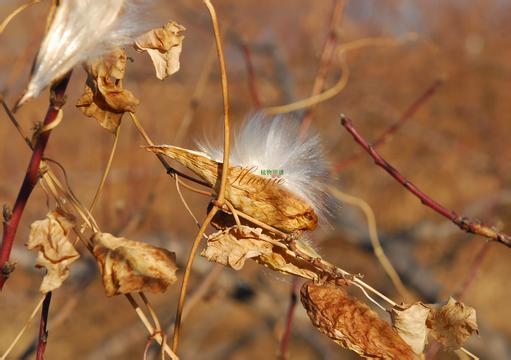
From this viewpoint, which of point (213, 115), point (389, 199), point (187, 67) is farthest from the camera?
point (389, 199)

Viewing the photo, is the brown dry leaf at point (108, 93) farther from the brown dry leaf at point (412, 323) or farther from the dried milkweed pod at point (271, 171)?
the brown dry leaf at point (412, 323)

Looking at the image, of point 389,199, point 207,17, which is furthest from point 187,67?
point 389,199

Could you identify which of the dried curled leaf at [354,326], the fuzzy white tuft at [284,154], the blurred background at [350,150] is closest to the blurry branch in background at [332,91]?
the fuzzy white tuft at [284,154]

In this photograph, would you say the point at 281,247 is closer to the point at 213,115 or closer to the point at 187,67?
the point at 187,67

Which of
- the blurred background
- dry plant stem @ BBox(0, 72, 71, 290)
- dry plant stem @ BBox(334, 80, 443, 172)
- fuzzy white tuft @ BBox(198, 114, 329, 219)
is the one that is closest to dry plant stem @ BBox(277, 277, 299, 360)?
dry plant stem @ BBox(334, 80, 443, 172)

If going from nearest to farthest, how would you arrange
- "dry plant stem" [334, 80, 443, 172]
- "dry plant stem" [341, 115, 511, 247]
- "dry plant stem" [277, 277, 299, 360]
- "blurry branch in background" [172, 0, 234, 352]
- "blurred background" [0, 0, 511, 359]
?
1. "blurry branch in background" [172, 0, 234, 352]
2. "dry plant stem" [341, 115, 511, 247]
3. "dry plant stem" [277, 277, 299, 360]
4. "dry plant stem" [334, 80, 443, 172]
5. "blurred background" [0, 0, 511, 359]

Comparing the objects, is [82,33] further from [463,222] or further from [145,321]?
[463,222]

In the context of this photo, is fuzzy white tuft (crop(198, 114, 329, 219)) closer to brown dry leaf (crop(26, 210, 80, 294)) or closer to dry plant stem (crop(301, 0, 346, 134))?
brown dry leaf (crop(26, 210, 80, 294))
